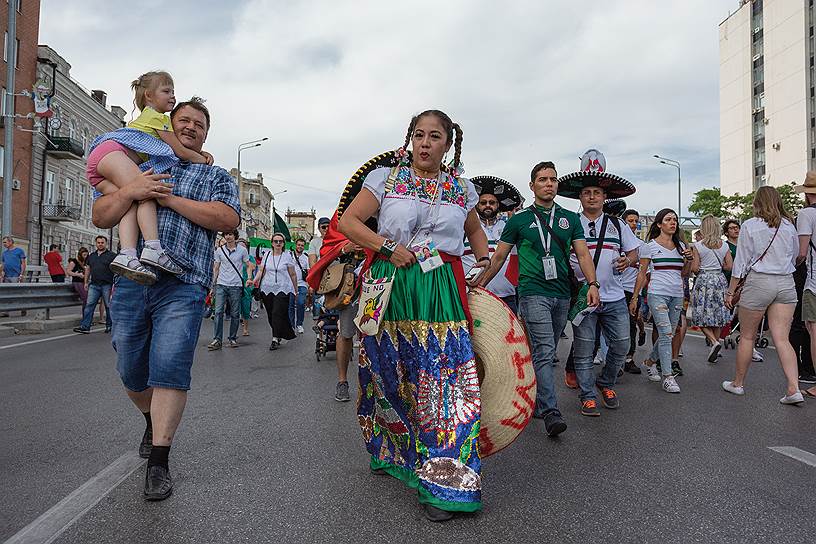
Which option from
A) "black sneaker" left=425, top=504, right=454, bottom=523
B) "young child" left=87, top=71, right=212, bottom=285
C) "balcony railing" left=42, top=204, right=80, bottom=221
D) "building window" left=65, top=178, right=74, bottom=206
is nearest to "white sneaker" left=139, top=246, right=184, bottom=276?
"young child" left=87, top=71, right=212, bottom=285

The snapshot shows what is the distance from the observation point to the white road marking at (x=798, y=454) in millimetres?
3865

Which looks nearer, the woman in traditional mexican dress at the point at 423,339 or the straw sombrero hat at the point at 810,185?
the woman in traditional mexican dress at the point at 423,339

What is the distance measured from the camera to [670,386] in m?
6.36

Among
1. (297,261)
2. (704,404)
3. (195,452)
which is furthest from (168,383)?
(297,261)

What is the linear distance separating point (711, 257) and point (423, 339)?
706cm

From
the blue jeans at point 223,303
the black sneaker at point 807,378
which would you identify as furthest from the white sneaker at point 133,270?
the blue jeans at point 223,303

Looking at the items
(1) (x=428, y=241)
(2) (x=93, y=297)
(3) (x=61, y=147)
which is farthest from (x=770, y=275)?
(3) (x=61, y=147)

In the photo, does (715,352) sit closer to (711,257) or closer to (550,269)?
(711,257)

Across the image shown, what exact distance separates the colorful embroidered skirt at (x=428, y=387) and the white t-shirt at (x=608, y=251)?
2501 mm

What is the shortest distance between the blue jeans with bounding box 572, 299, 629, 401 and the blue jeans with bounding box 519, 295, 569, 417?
31 centimetres

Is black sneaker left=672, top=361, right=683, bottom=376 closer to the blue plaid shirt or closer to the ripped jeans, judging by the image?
the ripped jeans

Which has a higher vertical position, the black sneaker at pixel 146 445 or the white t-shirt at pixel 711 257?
the white t-shirt at pixel 711 257

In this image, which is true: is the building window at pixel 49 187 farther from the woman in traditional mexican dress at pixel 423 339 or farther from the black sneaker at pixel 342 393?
the woman in traditional mexican dress at pixel 423 339

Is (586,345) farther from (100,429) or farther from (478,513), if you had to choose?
(100,429)
